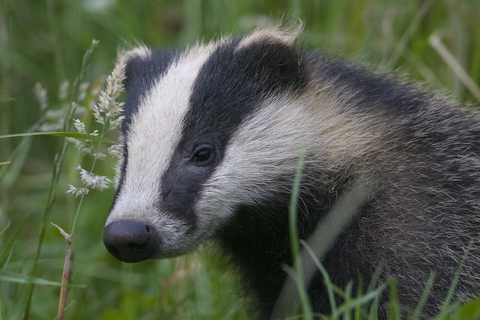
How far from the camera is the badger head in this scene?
8.07ft

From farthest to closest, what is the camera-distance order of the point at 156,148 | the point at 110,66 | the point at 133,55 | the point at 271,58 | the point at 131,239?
the point at 110,66
the point at 133,55
the point at 271,58
the point at 156,148
the point at 131,239

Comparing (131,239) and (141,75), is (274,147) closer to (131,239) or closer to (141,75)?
(131,239)

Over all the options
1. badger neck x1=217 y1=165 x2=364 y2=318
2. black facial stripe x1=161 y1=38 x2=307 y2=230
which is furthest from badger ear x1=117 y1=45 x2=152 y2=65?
badger neck x1=217 y1=165 x2=364 y2=318

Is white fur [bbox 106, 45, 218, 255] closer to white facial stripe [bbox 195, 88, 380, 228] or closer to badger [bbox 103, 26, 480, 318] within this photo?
badger [bbox 103, 26, 480, 318]

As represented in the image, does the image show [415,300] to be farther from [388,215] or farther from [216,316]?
[216,316]

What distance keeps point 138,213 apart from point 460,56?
10.9 feet

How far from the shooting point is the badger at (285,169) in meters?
2.54

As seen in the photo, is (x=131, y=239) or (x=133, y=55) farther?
(x=133, y=55)

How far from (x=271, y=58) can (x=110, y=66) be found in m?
3.15

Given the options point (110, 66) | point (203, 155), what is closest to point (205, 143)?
point (203, 155)

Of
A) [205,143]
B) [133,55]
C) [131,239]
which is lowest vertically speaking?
[131,239]

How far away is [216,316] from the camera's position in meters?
3.60

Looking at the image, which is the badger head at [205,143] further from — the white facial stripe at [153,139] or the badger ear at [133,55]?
the badger ear at [133,55]

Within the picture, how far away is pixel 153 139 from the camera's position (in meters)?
2.65
